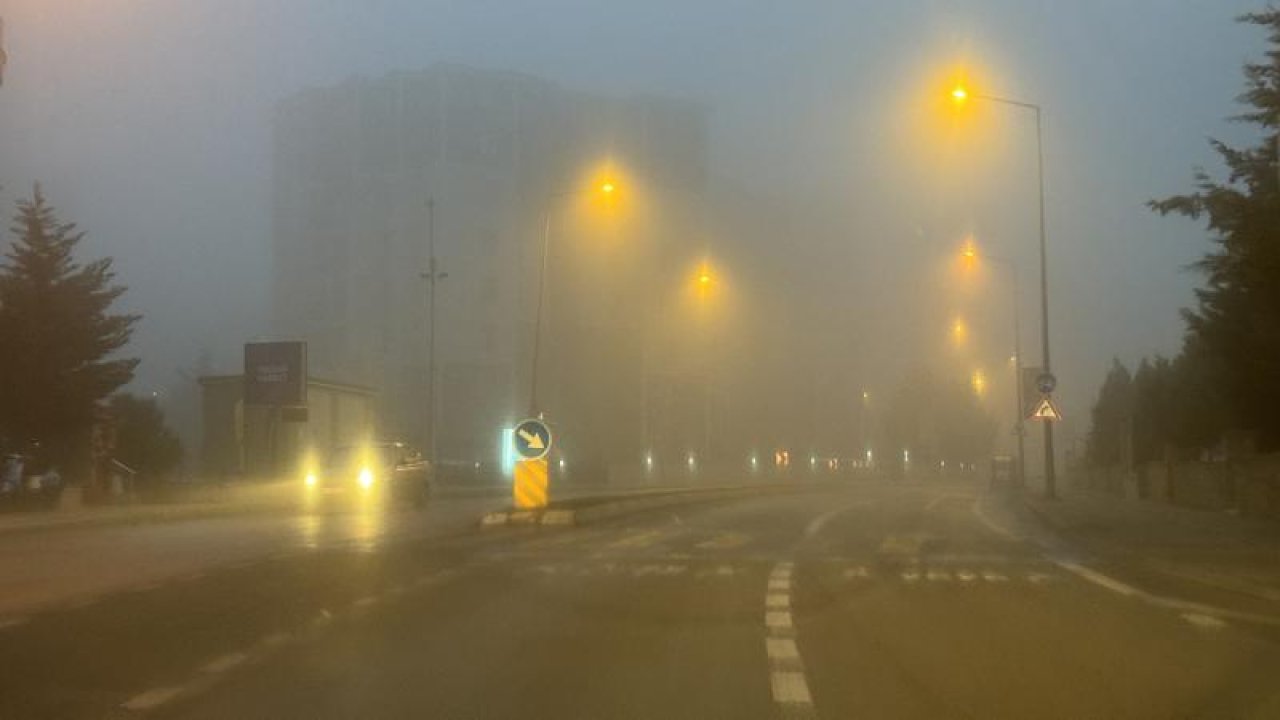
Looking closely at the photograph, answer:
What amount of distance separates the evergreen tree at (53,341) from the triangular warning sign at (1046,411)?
3255 cm

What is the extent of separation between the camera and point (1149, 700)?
31.1 feet

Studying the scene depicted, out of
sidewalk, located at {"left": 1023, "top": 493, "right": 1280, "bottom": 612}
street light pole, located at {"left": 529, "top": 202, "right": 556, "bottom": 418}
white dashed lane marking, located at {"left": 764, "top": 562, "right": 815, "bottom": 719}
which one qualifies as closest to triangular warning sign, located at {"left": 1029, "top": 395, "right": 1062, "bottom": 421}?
sidewalk, located at {"left": 1023, "top": 493, "right": 1280, "bottom": 612}

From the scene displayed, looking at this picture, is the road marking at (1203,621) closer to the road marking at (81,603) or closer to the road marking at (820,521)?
the road marking at (81,603)

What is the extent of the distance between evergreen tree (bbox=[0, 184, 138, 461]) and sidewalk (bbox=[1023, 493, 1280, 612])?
32703mm

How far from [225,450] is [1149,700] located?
59568 mm

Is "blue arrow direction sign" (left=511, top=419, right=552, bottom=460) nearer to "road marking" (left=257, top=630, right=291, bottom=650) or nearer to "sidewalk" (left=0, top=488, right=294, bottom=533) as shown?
"sidewalk" (left=0, top=488, right=294, bottom=533)

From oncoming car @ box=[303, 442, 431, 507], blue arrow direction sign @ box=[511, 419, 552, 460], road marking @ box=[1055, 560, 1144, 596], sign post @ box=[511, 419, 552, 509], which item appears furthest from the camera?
oncoming car @ box=[303, 442, 431, 507]

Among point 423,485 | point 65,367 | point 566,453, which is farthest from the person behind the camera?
point 566,453

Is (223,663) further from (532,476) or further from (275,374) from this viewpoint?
(275,374)

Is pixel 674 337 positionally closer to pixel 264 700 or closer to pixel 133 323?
pixel 133 323

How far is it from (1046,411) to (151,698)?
3203 centimetres

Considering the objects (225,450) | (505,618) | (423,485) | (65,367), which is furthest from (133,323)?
(505,618)

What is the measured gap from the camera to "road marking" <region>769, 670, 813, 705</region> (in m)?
9.29

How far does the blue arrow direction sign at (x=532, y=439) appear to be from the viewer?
2903 cm
